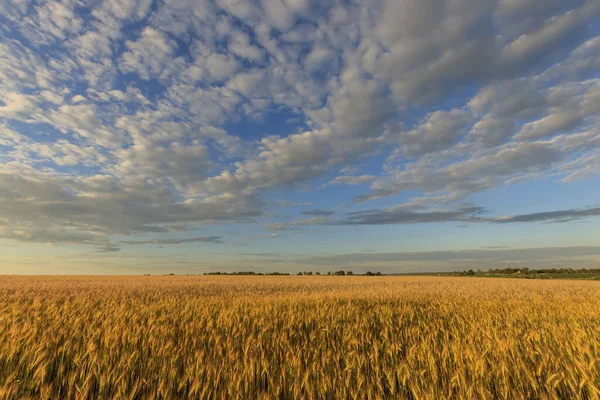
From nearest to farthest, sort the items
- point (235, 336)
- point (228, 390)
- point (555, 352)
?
point (228, 390) < point (555, 352) < point (235, 336)

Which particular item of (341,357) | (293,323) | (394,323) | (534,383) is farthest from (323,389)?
(394,323)

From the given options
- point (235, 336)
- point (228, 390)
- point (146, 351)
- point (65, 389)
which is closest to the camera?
point (228, 390)

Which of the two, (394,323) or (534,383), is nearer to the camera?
(534,383)

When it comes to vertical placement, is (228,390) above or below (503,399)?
above

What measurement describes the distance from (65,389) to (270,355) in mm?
2173

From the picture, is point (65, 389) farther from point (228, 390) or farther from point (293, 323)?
point (293, 323)

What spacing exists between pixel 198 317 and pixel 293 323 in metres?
2.09

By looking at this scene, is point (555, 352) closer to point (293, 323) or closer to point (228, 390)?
point (293, 323)

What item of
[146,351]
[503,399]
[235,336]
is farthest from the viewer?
[235,336]

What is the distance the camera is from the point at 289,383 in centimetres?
279

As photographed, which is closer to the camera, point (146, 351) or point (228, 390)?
point (228, 390)

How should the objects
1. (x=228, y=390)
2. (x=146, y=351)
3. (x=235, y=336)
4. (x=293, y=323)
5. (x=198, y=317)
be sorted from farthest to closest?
(x=198, y=317), (x=293, y=323), (x=235, y=336), (x=146, y=351), (x=228, y=390)

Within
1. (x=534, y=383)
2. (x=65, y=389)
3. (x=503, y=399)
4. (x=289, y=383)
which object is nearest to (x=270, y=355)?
(x=289, y=383)

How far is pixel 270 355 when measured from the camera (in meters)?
3.97
